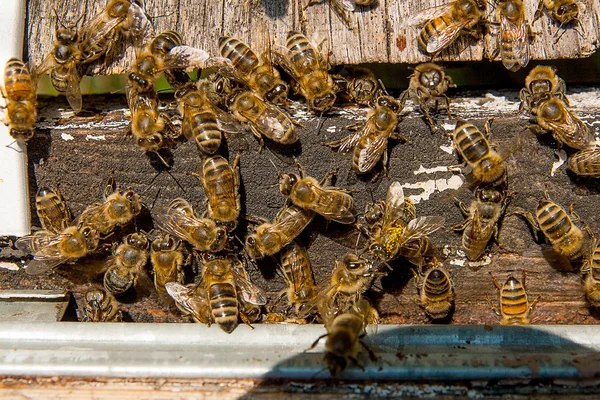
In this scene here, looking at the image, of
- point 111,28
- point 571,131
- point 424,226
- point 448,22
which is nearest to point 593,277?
point 571,131

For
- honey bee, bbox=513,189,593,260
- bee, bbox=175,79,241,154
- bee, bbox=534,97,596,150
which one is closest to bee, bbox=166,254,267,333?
bee, bbox=175,79,241,154

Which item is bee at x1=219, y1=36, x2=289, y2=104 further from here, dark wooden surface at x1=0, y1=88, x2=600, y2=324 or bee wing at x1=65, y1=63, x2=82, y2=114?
bee wing at x1=65, y1=63, x2=82, y2=114

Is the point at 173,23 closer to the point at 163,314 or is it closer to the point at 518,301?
the point at 163,314

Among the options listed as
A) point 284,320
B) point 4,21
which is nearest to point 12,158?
point 4,21

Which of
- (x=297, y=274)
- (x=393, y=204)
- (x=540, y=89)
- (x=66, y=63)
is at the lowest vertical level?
(x=297, y=274)

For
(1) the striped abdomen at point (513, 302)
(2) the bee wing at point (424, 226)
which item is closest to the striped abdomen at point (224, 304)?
(2) the bee wing at point (424, 226)

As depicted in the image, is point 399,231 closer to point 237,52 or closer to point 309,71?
point 309,71

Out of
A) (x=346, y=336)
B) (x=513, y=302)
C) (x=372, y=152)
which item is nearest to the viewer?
(x=346, y=336)
